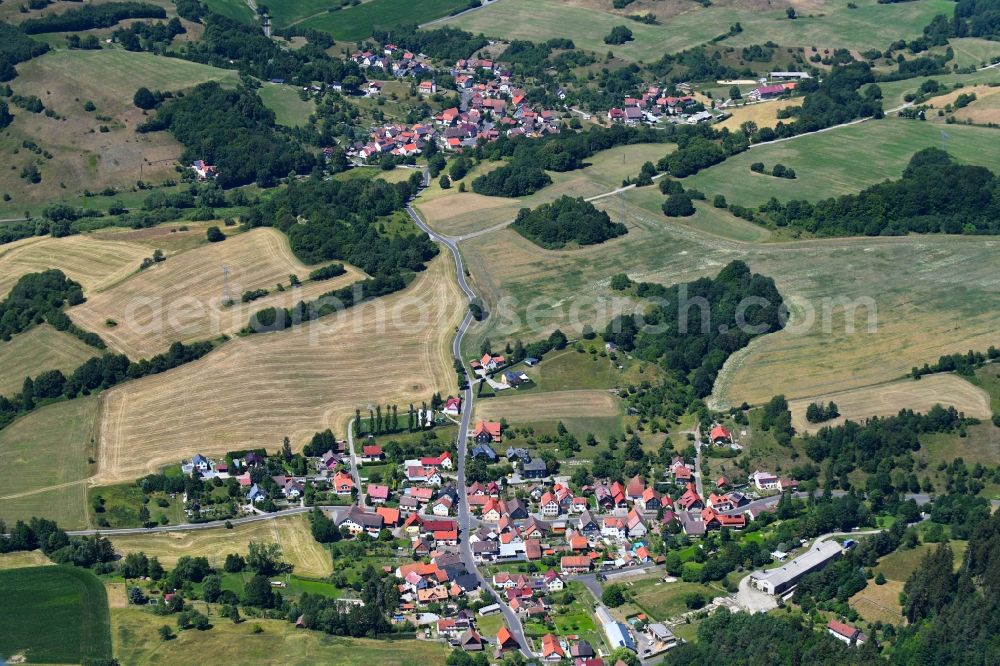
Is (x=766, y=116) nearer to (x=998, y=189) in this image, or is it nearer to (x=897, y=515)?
(x=998, y=189)

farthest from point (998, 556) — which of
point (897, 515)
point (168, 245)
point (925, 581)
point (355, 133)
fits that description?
point (355, 133)

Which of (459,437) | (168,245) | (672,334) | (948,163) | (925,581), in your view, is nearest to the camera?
(925,581)

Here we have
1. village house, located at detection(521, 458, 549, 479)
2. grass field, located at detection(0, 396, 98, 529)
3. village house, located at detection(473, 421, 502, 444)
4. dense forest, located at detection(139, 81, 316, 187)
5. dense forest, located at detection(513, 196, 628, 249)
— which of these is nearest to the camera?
grass field, located at detection(0, 396, 98, 529)

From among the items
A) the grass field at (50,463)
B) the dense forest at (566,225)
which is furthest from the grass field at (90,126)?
the grass field at (50,463)

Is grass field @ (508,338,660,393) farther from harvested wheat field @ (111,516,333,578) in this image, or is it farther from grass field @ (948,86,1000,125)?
grass field @ (948,86,1000,125)

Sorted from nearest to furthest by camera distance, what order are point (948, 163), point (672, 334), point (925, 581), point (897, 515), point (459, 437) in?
point (925, 581) → point (897, 515) → point (459, 437) → point (672, 334) → point (948, 163)

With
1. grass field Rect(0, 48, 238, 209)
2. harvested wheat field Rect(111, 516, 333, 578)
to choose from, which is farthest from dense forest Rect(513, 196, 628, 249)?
harvested wheat field Rect(111, 516, 333, 578)
